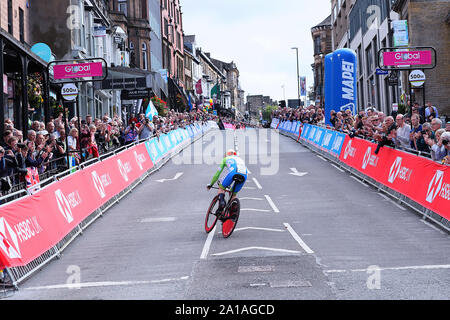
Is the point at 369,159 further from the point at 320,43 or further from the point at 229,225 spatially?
the point at 320,43

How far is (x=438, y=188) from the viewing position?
1472 centimetres

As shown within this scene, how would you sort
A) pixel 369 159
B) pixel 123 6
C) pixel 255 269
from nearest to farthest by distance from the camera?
pixel 255 269 < pixel 369 159 < pixel 123 6

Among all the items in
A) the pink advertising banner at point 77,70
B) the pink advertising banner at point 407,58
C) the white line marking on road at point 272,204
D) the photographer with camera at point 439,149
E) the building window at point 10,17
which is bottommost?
the white line marking on road at point 272,204

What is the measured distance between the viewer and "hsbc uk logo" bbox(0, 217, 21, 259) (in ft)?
34.0

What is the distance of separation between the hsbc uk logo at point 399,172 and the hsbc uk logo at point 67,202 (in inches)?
328

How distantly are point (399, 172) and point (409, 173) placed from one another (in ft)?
3.28

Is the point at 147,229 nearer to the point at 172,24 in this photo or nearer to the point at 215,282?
the point at 215,282

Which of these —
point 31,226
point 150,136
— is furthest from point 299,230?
point 150,136

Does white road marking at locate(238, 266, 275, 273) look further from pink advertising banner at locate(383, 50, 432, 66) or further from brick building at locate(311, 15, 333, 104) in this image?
brick building at locate(311, 15, 333, 104)

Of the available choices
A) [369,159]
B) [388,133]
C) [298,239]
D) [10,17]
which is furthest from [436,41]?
[298,239]

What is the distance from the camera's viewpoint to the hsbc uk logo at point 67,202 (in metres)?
13.9

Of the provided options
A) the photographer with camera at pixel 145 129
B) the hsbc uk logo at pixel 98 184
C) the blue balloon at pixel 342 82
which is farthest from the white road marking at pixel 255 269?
the blue balloon at pixel 342 82

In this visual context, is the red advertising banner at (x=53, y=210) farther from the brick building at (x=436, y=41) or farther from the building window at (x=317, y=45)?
the building window at (x=317, y=45)

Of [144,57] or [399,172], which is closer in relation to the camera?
[399,172]
